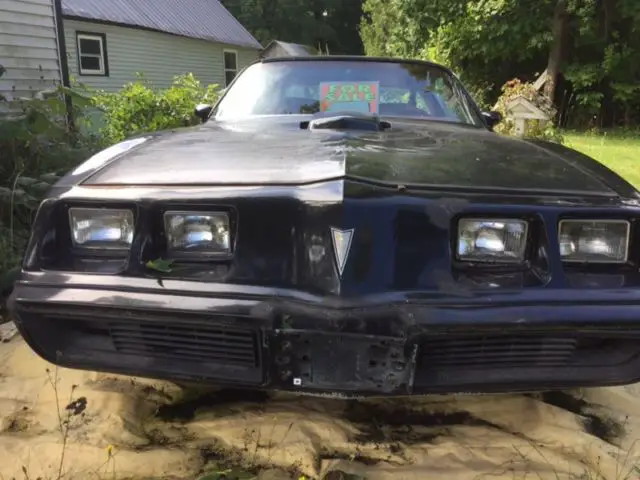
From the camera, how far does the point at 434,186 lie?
5.89ft

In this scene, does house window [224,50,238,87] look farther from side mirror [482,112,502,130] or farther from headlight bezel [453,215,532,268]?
headlight bezel [453,215,532,268]

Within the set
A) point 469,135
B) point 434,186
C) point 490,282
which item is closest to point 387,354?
point 490,282

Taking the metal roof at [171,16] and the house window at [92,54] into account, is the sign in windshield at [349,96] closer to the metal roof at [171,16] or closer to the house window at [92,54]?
the metal roof at [171,16]

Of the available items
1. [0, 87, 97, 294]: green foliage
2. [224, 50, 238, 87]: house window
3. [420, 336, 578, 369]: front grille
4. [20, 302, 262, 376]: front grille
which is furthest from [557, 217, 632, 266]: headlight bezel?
[224, 50, 238, 87]: house window

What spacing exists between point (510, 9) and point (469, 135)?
17.8 meters

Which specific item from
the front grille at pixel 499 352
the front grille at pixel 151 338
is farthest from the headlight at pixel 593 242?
the front grille at pixel 151 338

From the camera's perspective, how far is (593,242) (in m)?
1.85

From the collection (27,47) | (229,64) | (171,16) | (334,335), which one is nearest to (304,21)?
(229,64)

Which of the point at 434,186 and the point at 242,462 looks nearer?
the point at 434,186

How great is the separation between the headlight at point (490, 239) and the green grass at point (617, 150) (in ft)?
18.7

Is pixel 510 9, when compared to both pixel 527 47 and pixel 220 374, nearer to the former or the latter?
pixel 527 47

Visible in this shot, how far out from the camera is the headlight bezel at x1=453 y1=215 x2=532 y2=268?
Result: 178cm

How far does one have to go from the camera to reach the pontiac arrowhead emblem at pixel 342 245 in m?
1.70

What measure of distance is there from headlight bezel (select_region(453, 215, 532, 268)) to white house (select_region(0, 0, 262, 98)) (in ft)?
23.6
